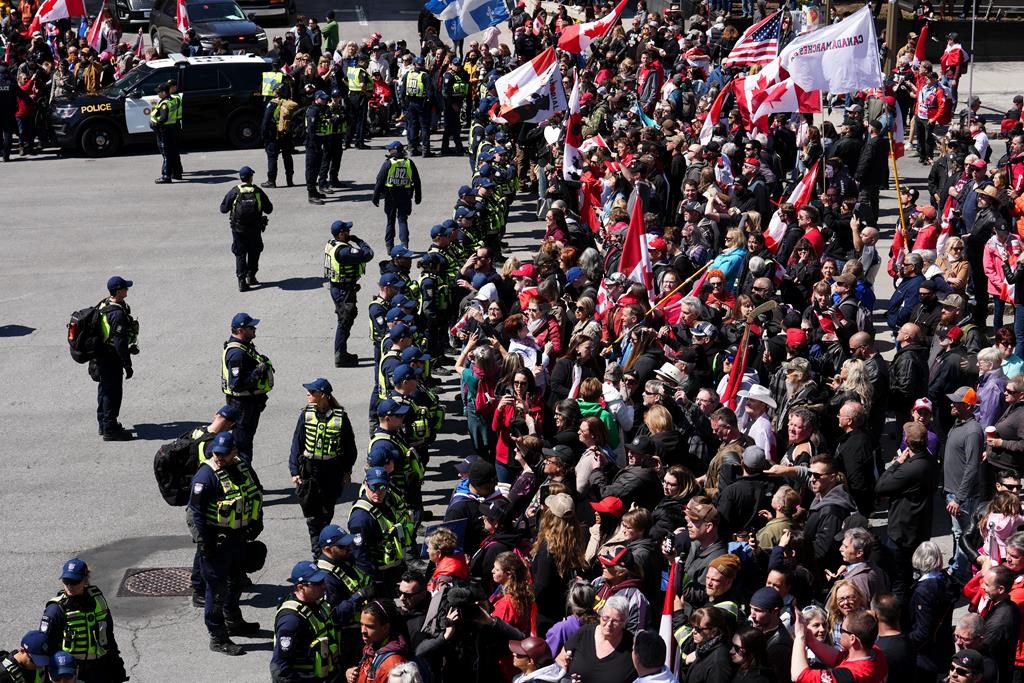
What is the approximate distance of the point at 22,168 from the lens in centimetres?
2697

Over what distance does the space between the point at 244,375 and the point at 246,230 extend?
6.22 meters

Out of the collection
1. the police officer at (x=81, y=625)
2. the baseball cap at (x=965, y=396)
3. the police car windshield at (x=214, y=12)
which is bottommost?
the police officer at (x=81, y=625)

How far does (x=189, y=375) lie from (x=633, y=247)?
5.29 meters

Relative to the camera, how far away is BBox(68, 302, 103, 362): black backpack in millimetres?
14258

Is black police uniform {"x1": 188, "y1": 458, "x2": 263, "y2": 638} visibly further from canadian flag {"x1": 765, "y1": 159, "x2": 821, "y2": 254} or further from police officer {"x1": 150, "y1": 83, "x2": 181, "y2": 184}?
police officer {"x1": 150, "y1": 83, "x2": 181, "y2": 184}

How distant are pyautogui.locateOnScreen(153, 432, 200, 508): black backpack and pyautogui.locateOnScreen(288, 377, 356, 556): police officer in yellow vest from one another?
0.86m

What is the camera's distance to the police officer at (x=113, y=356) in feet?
47.0

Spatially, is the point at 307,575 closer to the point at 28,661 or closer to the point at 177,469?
the point at 28,661

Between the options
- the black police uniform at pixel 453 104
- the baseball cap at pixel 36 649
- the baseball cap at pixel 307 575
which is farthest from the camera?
the black police uniform at pixel 453 104

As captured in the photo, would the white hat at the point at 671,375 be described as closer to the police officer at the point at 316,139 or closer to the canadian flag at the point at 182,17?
the police officer at the point at 316,139

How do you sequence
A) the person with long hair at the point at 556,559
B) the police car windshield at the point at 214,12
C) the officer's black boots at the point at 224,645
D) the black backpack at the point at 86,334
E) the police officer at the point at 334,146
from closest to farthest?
1. the person with long hair at the point at 556,559
2. the officer's black boots at the point at 224,645
3. the black backpack at the point at 86,334
4. the police officer at the point at 334,146
5. the police car windshield at the point at 214,12

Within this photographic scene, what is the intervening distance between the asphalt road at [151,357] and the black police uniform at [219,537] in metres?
0.33

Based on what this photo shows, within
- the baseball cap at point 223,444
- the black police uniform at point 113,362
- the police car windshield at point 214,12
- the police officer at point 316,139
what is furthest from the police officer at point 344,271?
the police car windshield at point 214,12

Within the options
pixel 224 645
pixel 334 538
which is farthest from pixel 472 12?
pixel 334 538
